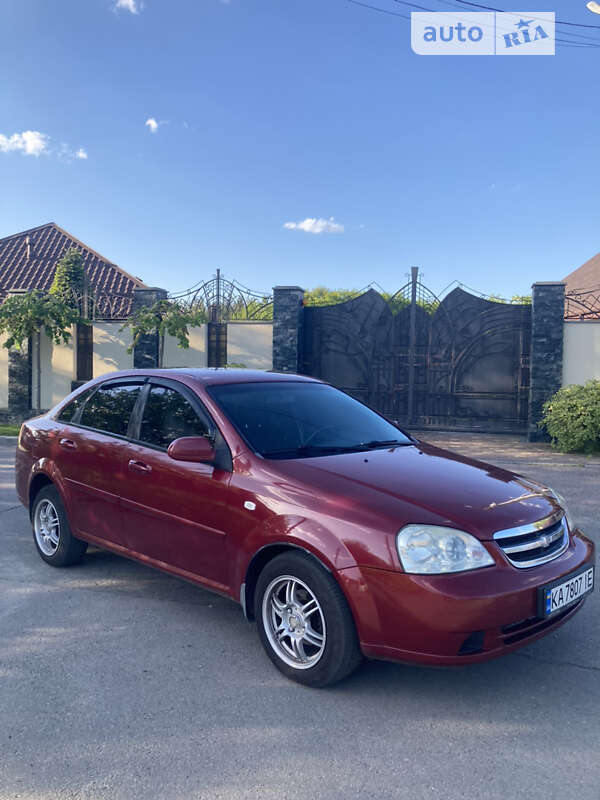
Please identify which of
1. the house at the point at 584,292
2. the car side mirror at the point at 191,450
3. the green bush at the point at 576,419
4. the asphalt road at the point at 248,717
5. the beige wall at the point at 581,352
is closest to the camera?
the asphalt road at the point at 248,717

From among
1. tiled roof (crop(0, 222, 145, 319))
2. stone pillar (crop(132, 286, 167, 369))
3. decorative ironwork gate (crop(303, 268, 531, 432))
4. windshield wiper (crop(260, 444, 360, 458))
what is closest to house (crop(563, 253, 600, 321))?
decorative ironwork gate (crop(303, 268, 531, 432))

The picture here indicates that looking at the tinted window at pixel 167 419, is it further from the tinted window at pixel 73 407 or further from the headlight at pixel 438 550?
the headlight at pixel 438 550

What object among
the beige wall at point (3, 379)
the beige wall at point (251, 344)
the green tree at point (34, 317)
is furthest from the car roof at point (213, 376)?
the beige wall at point (3, 379)

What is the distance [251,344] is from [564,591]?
12046 millimetres

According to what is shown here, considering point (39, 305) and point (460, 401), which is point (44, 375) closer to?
point (39, 305)

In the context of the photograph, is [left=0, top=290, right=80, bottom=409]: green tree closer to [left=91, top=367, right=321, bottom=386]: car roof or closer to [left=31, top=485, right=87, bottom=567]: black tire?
[left=31, top=485, right=87, bottom=567]: black tire

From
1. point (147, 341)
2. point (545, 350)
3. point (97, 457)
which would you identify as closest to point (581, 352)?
point (545, 350)

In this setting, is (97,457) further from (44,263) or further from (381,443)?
(44,263)

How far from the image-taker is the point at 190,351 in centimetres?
1518

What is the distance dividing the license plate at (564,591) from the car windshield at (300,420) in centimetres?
139

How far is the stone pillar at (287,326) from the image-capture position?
47.4 ft

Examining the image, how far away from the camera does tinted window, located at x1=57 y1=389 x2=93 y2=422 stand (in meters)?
5.35

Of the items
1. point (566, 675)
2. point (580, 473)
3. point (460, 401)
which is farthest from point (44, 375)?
point (566, 675)

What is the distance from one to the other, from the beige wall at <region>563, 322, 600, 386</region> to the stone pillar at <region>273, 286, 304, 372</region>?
5.30 m
